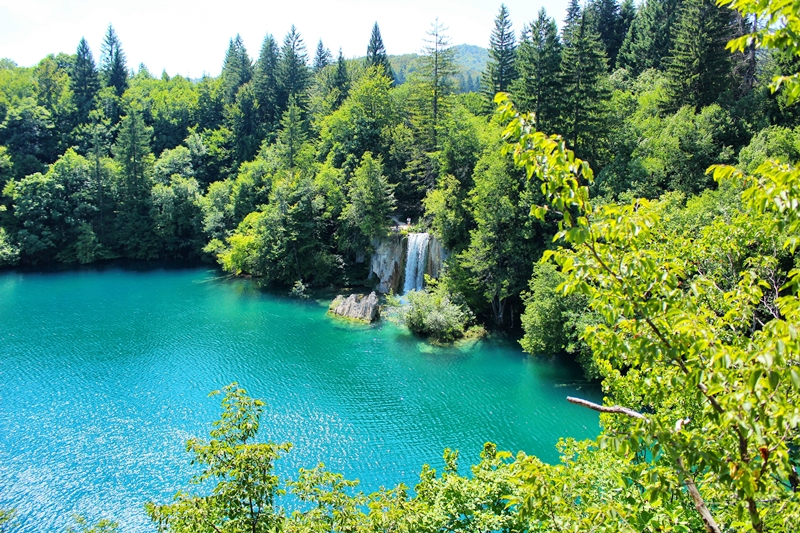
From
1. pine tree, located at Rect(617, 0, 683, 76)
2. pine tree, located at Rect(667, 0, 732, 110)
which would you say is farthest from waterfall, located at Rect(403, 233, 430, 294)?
pine tree, located at Rect(617, 0, 683, 76)

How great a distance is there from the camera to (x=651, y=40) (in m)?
50.2

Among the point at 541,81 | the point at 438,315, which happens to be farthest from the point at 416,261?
the point at 541,81

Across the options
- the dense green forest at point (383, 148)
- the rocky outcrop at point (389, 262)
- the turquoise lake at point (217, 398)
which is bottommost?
the turquoise lake at point (217, 398)

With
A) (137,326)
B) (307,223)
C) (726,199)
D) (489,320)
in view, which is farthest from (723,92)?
(137,326)

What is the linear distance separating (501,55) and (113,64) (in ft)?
221

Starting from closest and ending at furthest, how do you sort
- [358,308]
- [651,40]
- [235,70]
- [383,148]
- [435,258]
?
[358,308] → [435,258] → [383,148] → [651,40] → [235,70]

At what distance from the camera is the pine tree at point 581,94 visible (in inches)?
1302

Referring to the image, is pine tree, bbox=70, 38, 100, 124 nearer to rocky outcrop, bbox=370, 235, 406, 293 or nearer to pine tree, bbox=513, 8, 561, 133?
rocky outcrop, bbox=370, 235, 406, 293

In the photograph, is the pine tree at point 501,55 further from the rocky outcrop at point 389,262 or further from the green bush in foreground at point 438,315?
the green bush in foreground at point 438,315

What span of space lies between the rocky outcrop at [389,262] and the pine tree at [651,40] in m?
30.3

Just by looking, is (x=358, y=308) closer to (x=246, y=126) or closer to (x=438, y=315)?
(x=438, y=315)

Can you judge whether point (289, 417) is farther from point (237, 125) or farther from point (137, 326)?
point (237, 125)

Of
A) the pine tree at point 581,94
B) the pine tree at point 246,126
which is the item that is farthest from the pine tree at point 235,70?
the pine tree at point 581,94

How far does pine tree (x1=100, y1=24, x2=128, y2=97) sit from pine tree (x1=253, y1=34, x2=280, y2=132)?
2314cm
